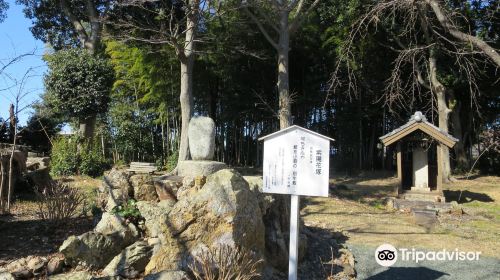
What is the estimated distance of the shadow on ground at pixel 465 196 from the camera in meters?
10.3

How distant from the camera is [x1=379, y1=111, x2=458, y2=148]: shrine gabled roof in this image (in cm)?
956

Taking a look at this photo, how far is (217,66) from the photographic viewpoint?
14.4m

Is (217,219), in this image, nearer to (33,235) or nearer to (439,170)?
(33,235)

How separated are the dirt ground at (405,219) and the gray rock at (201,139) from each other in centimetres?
222

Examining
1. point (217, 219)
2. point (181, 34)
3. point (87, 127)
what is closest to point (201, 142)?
point (217, 219)

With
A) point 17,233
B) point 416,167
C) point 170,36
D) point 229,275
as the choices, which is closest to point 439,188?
point 416,167

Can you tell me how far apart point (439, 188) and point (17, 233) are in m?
8.55

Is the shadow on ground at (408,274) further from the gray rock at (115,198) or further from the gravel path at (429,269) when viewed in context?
the gray rock at (115,198)

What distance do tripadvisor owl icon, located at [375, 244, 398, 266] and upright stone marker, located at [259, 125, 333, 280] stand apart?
194 centimetres

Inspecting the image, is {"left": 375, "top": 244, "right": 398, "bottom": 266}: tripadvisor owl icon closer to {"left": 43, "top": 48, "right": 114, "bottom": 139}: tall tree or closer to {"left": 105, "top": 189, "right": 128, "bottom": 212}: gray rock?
{"left": 105, "top": 189, "right": 128, "bottom": 212}: gray rock

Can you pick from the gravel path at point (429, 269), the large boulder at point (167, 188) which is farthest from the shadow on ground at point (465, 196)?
the large boulder at point (167, 188)

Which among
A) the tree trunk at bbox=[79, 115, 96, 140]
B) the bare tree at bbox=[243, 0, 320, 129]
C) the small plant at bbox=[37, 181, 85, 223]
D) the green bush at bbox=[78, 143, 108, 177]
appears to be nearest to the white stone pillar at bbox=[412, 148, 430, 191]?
the bare tree at bbox=[243, 0, 320, 129]

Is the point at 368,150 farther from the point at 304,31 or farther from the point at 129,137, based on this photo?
the point at 129,137

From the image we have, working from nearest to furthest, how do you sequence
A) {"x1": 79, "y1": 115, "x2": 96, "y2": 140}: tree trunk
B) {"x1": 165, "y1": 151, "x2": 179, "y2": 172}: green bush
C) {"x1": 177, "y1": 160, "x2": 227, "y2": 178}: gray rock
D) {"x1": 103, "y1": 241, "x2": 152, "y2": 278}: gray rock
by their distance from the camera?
{"x1": 103, "y1": 241, "x2": 152, "y2": 278}: gray rock → {"x1": 177, "y1": 160, "x2": 227, "y2": 178}: gray rock → {"x1": 79, "y1": 115, "x2": 96, "y2": 140}: tree trunk → {"x1": 165, "y1": 151, "x2": 179, "y2": 172}: green bush
